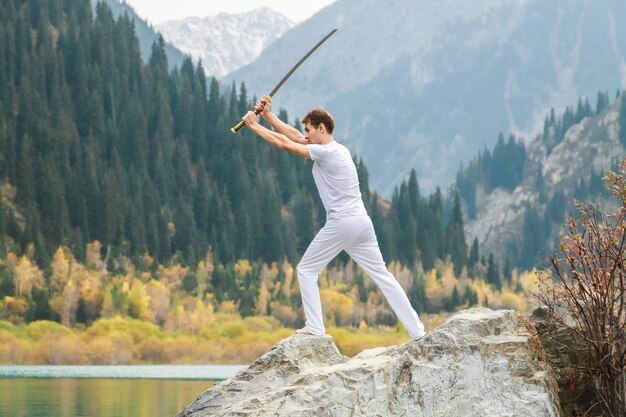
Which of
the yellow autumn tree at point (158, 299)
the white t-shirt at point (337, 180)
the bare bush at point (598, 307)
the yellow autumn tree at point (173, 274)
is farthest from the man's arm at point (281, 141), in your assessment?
the yellow autumn tree at point (173, 274)

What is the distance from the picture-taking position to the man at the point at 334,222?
669 inches

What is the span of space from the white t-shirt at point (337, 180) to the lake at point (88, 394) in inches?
1048

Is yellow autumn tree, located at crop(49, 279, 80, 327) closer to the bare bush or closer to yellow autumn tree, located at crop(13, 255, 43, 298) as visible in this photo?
yellow autumn tree, located at crop(13, 255, 43, 298)

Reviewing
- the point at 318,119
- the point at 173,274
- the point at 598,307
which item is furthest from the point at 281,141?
the point at 173,274

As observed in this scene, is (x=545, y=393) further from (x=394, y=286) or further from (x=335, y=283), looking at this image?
(x=335, y=283)

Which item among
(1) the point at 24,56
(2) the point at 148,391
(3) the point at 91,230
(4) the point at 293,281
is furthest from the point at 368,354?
(1) the point at 24,56

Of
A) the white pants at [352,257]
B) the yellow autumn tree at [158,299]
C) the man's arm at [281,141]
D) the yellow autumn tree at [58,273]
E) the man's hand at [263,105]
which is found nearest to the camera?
the man's arm at [281,141]

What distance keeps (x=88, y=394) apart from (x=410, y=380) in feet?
147

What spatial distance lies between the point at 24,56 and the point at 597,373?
167196mm

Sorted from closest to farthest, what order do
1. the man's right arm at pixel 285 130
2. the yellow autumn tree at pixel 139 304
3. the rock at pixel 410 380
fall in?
the rock at pixel 410 380
the man's right arm at pixel 285 130
the yellow autumn tree at pixel 139 304

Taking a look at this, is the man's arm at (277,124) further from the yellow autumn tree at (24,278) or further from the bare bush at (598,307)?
the yellow autumn tree at (24,278)

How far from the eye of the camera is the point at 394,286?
1716cm

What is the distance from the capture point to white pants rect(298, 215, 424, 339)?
55.7 feet

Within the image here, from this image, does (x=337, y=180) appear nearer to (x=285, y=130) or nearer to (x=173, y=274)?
(x=285, y=130)
